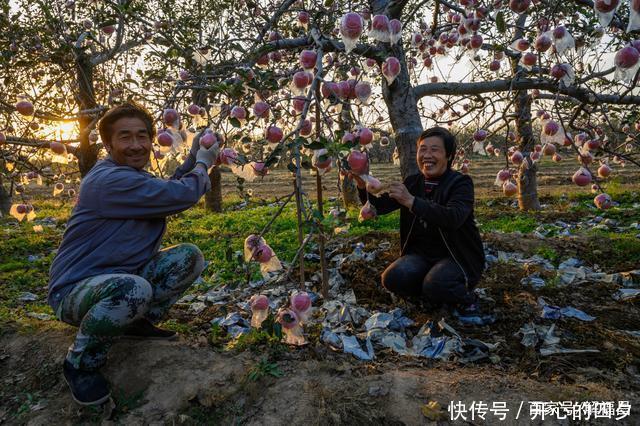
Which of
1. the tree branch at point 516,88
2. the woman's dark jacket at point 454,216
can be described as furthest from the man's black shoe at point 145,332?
the tree branch at point 516,88

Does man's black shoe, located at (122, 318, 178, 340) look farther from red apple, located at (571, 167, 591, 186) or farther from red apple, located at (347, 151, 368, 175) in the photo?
red apple, located at (571, 167, 591, 186)

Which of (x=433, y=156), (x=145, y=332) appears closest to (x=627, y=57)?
(x=433, y=156)

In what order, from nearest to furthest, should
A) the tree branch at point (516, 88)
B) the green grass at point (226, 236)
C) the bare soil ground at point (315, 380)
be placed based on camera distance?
the bare soil ground at point (315, 380)
the tree branch at point (516, 88)
the green grass at point (226, 236)

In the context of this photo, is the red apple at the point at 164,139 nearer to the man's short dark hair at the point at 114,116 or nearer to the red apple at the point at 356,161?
the man's short dark hair at the point at 114,116

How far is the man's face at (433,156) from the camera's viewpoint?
2.84 m

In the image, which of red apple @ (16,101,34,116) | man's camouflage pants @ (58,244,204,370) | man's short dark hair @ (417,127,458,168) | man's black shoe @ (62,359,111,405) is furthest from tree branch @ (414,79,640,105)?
red apple @ (16,101,34,116)

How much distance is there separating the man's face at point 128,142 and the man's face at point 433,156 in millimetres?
1652

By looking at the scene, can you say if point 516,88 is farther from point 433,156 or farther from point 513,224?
point 513,224

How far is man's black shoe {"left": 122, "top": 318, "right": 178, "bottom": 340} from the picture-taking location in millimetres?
2576

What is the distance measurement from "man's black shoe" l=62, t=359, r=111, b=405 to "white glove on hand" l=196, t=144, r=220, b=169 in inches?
44.9

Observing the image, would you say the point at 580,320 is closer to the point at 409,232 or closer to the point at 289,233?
the point at 409,232

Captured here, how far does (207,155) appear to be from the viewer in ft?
7.47

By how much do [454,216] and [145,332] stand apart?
1.90 meters

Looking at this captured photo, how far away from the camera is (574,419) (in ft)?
6.07
